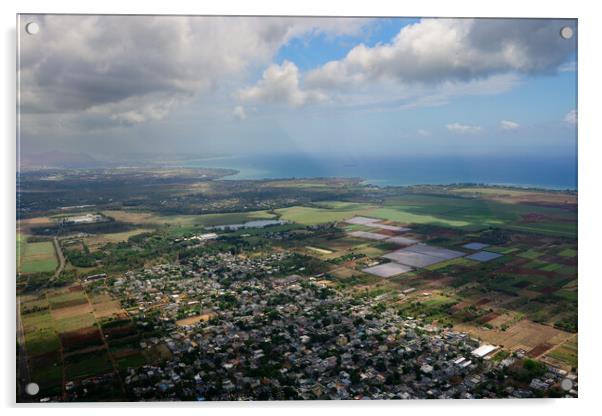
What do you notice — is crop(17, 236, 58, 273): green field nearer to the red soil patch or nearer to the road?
the road

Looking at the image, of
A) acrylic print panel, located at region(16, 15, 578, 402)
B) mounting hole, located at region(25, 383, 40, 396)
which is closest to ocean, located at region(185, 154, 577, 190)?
acrylic print panel, located at region(16, 15, 578, 402)

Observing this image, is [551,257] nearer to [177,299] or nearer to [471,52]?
[471,52]

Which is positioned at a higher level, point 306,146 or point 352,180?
point 306,146

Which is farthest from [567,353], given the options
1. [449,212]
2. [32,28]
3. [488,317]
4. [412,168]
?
[32,28]

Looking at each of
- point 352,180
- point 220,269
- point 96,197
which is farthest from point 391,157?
point 96,197

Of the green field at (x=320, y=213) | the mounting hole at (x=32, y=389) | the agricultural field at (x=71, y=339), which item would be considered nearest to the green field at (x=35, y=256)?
the agricultural field at (x=71, y=339)
